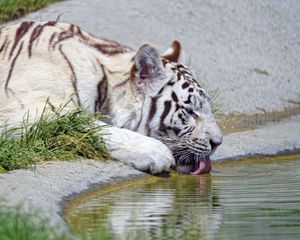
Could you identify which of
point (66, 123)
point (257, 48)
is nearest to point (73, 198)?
point (66, 123)

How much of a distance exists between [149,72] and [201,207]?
6.28ft

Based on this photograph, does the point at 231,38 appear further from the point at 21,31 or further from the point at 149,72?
the point at 149,72

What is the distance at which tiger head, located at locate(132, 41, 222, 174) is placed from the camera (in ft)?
29.1

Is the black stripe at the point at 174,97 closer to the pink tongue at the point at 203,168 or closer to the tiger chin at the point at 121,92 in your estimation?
the tiger chin at the point at 121,92

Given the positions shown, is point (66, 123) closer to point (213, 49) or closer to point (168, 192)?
point (168, 192)

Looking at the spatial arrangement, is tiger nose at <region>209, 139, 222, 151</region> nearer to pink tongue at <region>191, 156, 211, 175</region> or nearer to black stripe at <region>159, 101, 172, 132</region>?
pink tongue at <region>191, 156, 211, 175</region>

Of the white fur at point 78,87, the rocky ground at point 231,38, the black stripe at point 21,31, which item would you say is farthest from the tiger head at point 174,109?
the rocky ground at point 231,38

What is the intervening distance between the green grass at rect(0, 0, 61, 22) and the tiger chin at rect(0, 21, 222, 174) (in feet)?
12.6

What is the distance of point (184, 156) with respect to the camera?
890cm

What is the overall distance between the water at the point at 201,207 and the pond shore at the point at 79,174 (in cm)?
11

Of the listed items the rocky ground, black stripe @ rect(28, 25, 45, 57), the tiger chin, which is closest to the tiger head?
the tiger chin

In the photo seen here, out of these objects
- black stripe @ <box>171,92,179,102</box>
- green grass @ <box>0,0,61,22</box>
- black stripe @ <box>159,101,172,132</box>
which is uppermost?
black stripe @ <box>171,92,179,102</box>

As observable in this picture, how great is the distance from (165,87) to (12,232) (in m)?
3.78

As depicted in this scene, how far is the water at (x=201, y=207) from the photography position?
6348mm
